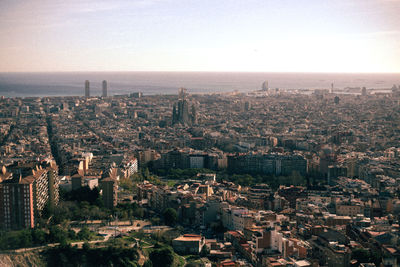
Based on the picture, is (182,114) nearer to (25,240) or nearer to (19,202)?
(19,202)

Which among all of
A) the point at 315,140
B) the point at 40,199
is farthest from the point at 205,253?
the point at 315,140

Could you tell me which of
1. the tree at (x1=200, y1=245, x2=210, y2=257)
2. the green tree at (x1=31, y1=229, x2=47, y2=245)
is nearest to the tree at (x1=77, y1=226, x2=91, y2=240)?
the green tree at (x1=31, y1=229, x2=47, y2=245)

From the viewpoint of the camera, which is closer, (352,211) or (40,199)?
(40,199)

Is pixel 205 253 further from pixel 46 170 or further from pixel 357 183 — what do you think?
pixel 357 183

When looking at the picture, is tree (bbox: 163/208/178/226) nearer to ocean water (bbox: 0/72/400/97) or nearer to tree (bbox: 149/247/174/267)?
tree (bbox: 149/247/174/267)

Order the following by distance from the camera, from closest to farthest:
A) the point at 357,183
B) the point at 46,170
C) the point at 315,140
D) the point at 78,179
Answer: the point at 46,170, the point at 78,179, the point at 357,183, the point at 315,140

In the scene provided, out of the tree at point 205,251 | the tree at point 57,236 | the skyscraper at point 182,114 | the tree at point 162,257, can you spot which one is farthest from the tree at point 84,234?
the skyscraper at point 182,114
